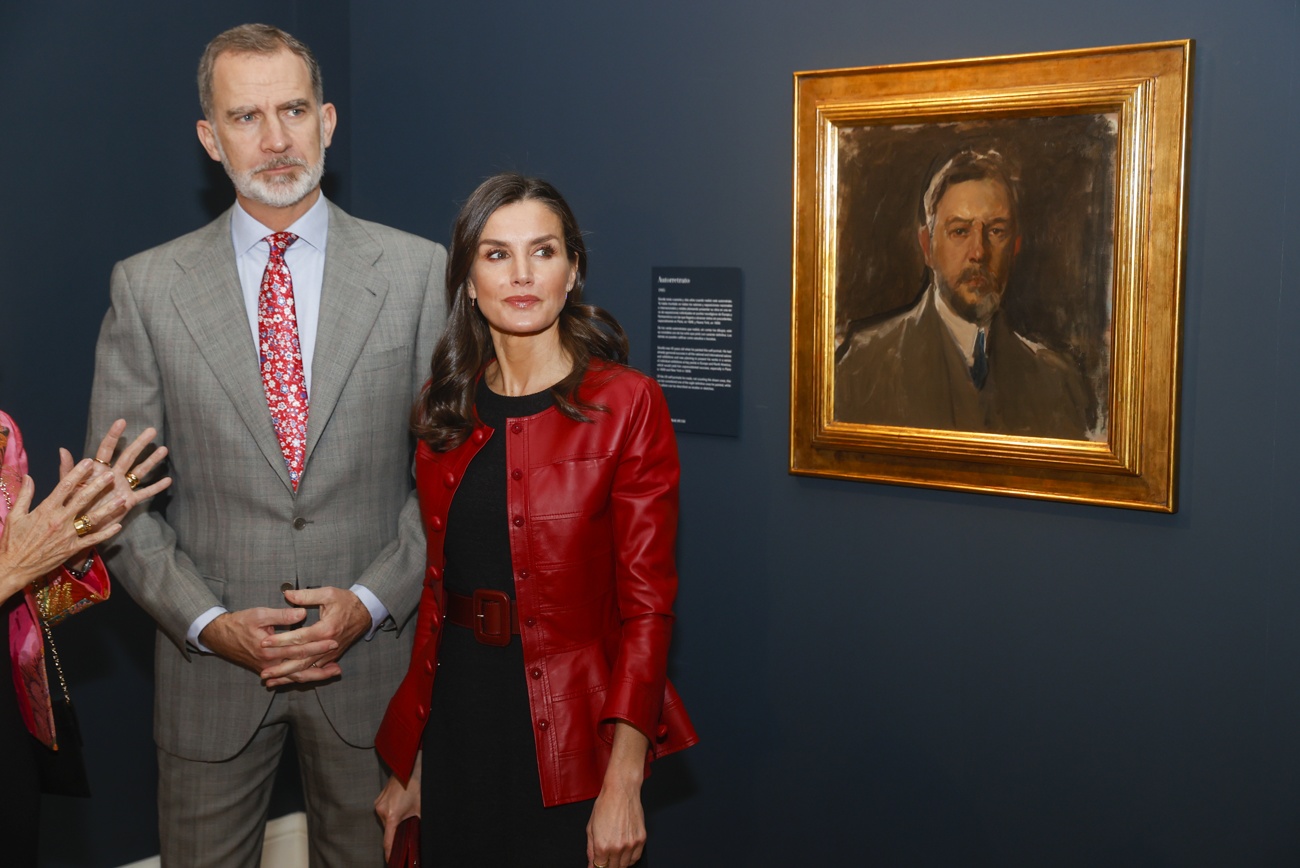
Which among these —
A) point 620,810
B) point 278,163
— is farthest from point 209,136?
point 620,810

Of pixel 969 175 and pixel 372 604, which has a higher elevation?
pixel 969 175

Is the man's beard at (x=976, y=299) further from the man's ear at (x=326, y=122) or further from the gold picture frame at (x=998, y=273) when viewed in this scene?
the man's ear at (x=326, y=122)

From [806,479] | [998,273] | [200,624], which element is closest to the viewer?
[200,624]

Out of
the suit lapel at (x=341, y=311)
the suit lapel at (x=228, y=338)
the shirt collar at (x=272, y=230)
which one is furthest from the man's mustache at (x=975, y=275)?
the suit lapel at (x=228, y=338)

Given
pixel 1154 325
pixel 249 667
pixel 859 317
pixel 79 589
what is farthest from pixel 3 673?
pixel 1154 325

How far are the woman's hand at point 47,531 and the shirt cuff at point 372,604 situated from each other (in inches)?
20.2

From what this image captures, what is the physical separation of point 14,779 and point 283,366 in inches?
37.9

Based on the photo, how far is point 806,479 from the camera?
3.12m

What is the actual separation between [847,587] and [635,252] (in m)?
1.10

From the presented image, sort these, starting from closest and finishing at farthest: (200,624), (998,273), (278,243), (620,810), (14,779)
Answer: (620,810) → (14,779) → (200,624) → (278,243) → (998,273)

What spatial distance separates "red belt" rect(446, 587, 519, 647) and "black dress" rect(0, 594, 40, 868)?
2.95ft

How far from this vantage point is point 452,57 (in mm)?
3645

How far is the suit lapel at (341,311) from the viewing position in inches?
100

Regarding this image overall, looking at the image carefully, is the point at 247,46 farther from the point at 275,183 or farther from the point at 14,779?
the point at 14,779
